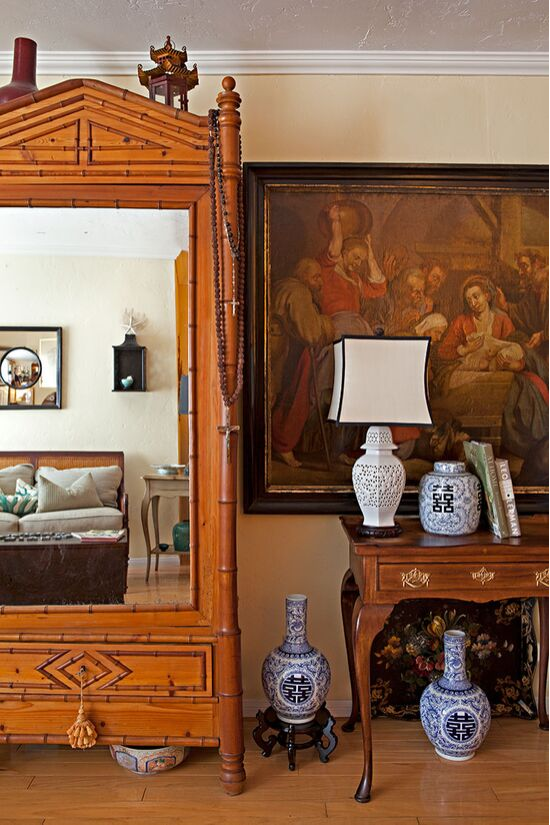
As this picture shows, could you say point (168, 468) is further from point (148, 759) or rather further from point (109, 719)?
point (148, 759)

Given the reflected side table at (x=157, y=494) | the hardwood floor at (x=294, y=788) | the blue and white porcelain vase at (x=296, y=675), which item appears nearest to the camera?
the hardwood floor at (x=294, y=788)

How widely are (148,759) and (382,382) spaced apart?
1556 millimetres

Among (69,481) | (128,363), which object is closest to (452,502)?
(128,363)

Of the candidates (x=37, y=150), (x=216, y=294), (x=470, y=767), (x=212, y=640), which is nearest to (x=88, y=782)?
(x=212, y=640)

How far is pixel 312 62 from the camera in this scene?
3002mm

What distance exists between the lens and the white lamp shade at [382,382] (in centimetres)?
260

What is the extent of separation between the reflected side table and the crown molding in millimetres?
1674

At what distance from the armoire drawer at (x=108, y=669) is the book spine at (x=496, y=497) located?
1093 millimetres

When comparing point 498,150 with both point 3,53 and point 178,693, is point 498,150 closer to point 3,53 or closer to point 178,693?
point 3,53

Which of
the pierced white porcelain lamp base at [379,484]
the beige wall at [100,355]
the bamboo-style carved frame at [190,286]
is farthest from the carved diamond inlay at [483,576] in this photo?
the beige wall at [100,355]

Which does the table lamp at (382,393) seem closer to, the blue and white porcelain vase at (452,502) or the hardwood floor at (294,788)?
the blue and white porcelain vase at (452,502)

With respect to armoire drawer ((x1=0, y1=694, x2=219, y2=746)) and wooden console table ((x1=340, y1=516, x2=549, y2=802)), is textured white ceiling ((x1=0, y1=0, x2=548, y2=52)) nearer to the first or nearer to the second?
wooden console table ((x1=340, y1=516, x2=549, y2=802))

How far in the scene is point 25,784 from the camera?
254 cm

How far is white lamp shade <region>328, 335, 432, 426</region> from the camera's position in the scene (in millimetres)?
2604
